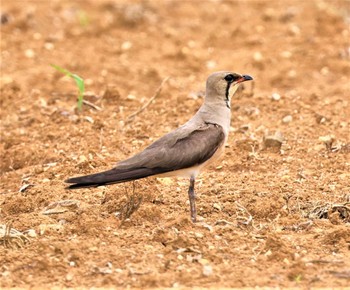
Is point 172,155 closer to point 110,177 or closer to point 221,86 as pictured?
point 110,177

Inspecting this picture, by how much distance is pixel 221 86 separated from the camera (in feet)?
21.0

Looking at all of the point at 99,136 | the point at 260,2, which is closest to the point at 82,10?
the point at 260,2

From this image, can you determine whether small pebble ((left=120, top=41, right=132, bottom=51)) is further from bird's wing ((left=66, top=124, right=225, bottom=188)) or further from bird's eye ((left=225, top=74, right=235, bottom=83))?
bird's wing ((left=66, top=124, right=225, bottom=188))

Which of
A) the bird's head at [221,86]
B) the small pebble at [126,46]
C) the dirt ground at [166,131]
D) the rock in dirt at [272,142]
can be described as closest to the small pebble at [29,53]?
the dirt ground at [166,131]

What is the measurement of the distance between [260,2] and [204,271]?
327 inches

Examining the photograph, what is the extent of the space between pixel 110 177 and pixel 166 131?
2292 mm

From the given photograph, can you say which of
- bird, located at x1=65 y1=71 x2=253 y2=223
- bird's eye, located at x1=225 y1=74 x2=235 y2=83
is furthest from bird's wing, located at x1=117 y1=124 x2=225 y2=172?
bird's eye, located at x1=225 y1=74 x2=235 y2=83

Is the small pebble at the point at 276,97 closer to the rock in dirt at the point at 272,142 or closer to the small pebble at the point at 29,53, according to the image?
the rock in dirt at the point at 272,142

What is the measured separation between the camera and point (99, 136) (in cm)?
786

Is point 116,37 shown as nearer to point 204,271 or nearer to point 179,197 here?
point 179,197

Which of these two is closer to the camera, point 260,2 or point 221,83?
point 221,83

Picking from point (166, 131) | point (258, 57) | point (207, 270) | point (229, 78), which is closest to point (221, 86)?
point (229, 78)

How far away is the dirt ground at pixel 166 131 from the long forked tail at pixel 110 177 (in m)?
0.21

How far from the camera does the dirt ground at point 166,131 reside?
5.23 metres
